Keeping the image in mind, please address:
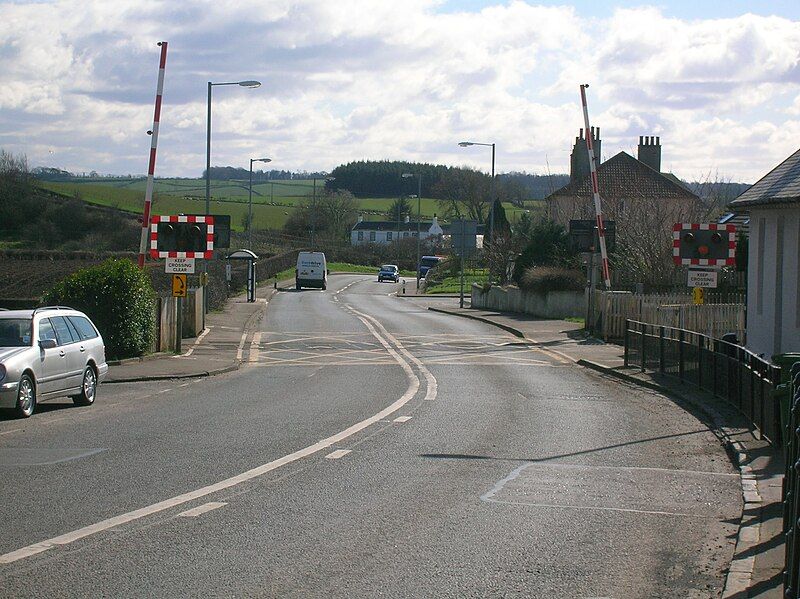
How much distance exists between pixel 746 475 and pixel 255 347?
20.4 meters

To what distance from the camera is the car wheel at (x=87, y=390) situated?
16.5 m

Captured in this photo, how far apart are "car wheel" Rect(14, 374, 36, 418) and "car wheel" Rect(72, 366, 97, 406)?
4.76ft

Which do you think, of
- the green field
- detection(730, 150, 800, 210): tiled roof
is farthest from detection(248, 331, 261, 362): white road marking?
the green field

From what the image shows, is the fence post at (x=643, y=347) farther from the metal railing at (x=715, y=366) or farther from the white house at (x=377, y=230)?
the white house at (x=377, y=230)

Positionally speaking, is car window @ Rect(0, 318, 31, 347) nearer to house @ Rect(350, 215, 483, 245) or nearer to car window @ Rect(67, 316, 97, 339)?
car window @ Rect(67, 316, 97, 339)

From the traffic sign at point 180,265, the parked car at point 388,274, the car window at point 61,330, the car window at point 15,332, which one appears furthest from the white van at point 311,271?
the car window at point 15,332

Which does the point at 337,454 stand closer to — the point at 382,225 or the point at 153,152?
the point at 153,152

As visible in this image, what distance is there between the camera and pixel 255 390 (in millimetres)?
19016

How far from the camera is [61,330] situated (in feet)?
54.4

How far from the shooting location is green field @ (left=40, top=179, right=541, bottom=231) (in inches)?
3760

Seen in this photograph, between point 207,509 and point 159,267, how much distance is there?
1804 inches

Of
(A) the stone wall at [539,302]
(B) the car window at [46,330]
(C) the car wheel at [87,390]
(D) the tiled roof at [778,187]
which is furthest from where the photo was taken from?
(A) the stone wall at [539,302]

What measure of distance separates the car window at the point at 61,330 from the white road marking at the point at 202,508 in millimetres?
8342

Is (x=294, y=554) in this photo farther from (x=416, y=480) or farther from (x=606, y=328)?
(x=606, y=328)
